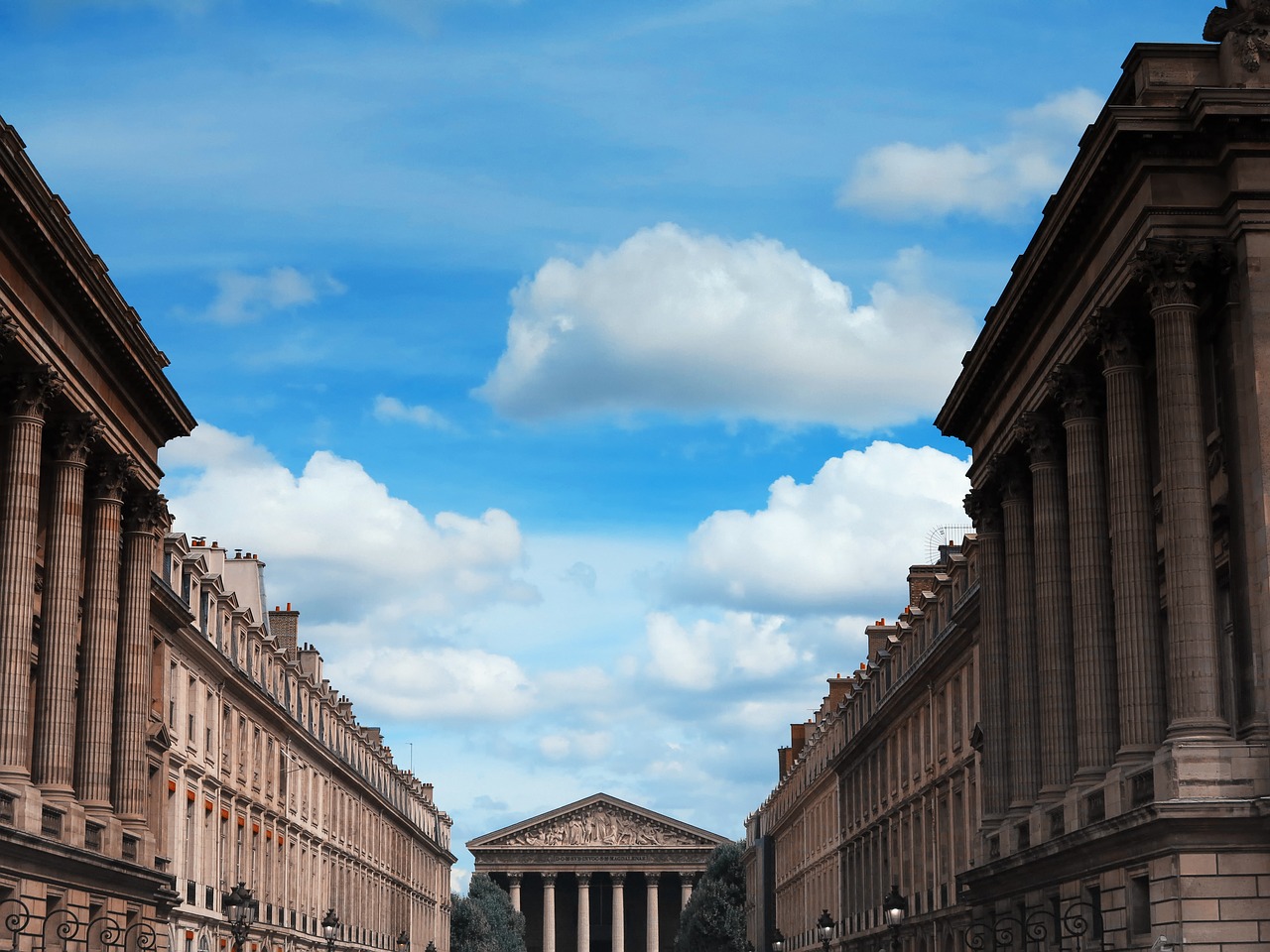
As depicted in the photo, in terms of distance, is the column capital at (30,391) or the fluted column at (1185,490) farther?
the column capital at (30,391)

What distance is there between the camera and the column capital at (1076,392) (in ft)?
134

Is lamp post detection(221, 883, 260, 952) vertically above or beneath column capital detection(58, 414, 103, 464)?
beneath

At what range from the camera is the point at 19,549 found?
41.0m

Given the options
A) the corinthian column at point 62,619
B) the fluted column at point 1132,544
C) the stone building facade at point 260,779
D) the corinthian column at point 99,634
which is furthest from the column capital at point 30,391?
the fluted column at point 1132,544

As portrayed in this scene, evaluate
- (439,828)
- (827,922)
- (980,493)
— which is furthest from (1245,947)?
(439,828)

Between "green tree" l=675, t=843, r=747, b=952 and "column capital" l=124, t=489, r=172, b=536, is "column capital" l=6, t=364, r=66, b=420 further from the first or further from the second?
"green tree" l=675, t=843, r=747, b=952

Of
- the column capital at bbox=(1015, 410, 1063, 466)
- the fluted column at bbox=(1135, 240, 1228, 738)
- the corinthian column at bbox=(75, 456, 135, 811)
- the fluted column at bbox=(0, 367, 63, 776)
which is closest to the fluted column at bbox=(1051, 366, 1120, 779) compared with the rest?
the column capital at bbox=(1015, 410, 1063, 466)

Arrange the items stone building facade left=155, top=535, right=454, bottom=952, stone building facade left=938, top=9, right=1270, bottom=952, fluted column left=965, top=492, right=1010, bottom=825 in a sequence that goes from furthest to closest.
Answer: stone building facade left=155, top=535, right=454, bottom=952 < fluted column left=965, top=492, right=1010, bottom=825 < stone building facade left=938, top=9, right=1270, bottom=952

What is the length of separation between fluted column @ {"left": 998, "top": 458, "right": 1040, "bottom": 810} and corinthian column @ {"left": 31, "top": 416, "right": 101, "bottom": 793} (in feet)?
71.2

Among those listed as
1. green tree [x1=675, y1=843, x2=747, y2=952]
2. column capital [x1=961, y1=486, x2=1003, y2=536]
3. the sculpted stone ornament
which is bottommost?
green tree [x1=675, y1=843, x2=747, y2=952]

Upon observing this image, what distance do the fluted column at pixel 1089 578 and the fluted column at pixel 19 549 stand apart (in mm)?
21392

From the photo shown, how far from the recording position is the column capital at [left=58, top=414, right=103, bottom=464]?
44188mm

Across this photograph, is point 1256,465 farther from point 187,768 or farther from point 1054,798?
point 187,768

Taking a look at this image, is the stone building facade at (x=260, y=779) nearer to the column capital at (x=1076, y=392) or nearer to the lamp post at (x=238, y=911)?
the lamp post at (x=238, y=911)
